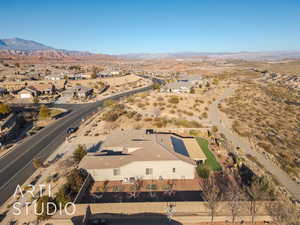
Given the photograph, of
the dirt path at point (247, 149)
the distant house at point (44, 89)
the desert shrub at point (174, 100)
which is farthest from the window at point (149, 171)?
the distant house at point (44, 89)

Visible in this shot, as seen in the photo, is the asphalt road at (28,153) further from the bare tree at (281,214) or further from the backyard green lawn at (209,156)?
the bare tree at (281,214)

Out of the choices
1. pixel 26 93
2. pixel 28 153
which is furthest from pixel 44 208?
pixel 26 93

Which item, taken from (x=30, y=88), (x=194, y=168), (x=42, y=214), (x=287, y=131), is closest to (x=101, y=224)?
(x=42, y=214)

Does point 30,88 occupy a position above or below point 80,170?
above

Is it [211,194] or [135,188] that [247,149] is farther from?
[135,188]

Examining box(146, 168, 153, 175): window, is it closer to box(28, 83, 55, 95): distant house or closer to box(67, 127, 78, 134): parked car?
box(67, 127, 78, 134): parked car

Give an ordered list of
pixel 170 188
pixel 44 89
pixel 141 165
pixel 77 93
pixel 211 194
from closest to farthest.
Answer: pixel 211 194 → pixel 170 188 → pixel 141 165 → pixel 77 93 → pixel 44 89

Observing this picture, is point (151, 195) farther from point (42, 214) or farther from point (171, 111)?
point (171, 111)
